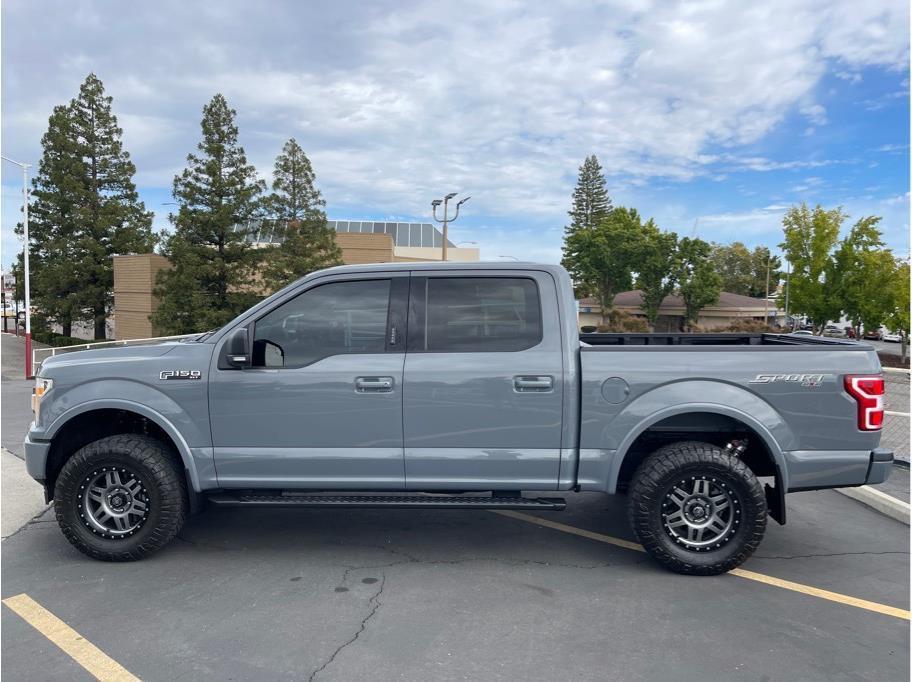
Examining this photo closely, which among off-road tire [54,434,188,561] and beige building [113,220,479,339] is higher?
beige building [113,220,479,339]

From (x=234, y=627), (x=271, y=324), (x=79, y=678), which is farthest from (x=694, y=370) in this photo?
(x=79, y=678)

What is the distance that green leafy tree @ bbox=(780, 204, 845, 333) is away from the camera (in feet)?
114

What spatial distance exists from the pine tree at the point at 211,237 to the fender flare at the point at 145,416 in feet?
79.6

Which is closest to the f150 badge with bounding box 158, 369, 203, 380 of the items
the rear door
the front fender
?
the rear door

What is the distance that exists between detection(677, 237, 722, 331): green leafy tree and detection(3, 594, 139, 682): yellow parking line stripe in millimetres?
47273

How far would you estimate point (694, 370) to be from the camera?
4.38 m

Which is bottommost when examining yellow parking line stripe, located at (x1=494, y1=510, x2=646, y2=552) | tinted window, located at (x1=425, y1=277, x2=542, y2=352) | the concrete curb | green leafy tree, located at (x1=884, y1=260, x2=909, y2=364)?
yellow parking line stripe, located at (x1=494, y1=510, x2=646, y2=552)

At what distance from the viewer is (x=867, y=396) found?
14.1 ft

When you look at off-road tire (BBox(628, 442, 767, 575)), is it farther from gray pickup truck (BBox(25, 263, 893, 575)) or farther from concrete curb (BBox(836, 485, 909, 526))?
concrete curb (BBox(836, 485, 909, 526))

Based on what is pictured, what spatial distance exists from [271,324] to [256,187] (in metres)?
26.6

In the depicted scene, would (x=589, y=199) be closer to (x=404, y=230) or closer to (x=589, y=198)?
(x=589, y=198)

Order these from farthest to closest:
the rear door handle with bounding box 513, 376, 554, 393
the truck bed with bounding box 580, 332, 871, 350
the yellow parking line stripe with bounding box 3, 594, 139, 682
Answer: the truck bed with bounding box 580, 332, 871, 350 → the rear door handle with bounding box 513, 376, 554, 393 → the yellow parking line stripe with bounding box 3, 594, 139, 682

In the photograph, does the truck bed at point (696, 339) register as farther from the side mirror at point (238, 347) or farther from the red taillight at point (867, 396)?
the side mirror at point (238, 347)

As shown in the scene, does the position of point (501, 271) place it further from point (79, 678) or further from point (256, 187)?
point (256, 187)
